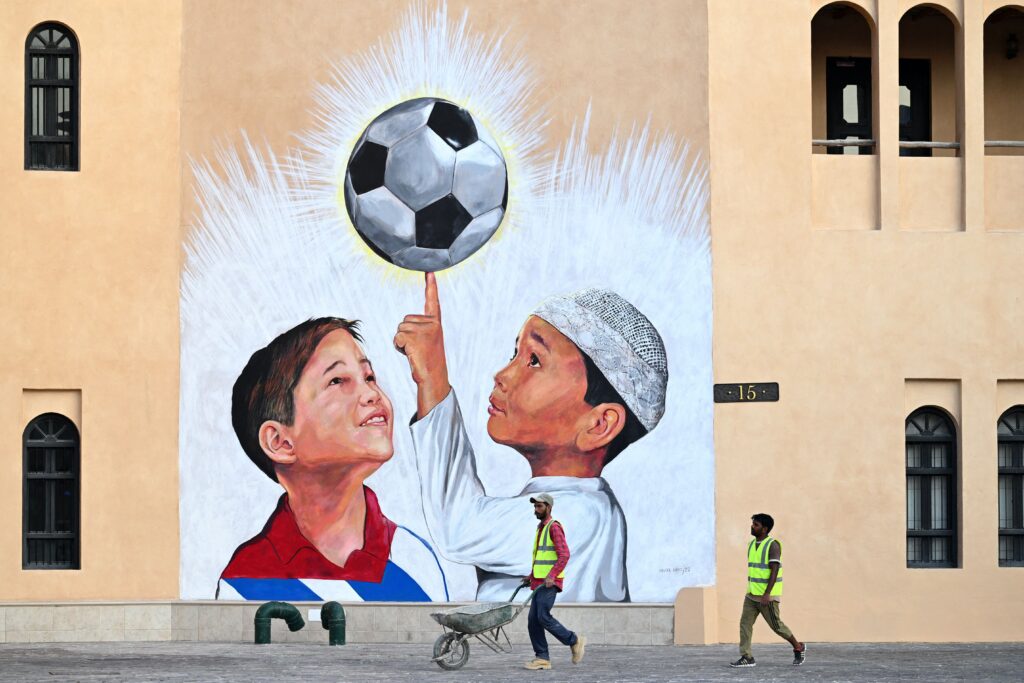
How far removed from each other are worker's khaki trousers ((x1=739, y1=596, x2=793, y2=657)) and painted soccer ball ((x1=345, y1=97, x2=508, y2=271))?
5826mm

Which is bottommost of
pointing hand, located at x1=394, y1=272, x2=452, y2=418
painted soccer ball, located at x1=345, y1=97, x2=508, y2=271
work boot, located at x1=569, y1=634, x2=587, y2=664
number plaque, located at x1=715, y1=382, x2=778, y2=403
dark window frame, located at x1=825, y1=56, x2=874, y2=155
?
work boot, located at x1=569, y1=634, x2=587, y2=664

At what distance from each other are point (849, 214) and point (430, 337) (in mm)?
5489

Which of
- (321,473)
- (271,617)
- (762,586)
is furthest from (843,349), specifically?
(271,617)

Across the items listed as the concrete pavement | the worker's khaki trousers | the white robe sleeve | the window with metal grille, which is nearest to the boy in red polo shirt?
the white robe sleeve

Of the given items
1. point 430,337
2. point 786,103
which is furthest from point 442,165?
point 786,103

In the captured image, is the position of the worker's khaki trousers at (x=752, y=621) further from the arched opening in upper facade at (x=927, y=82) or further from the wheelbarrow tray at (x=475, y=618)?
the arched opening in upper facade at (x=927, y=82)

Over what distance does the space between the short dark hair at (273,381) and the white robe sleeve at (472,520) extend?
5.82 feet

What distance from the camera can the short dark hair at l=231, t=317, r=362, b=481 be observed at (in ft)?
68.0

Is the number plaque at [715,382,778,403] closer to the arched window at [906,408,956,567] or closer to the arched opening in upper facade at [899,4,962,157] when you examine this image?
the arched window at [906,408,956,567]

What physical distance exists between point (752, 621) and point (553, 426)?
4044mm

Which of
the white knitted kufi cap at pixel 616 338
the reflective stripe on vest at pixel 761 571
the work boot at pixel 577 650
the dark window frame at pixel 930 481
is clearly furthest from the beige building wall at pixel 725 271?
the work boot at pixel 577 650

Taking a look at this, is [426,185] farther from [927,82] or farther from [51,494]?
[927,82]

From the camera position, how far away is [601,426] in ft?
68.6

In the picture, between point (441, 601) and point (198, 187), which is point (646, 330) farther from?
point (198, 187)
